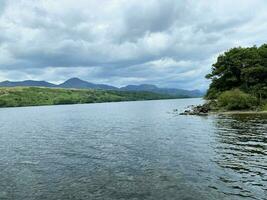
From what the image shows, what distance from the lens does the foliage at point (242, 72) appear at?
11094cm

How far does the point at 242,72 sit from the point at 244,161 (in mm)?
89352

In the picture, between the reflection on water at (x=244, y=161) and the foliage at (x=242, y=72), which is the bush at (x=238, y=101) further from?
the reflection on water at (x=244, y=161)

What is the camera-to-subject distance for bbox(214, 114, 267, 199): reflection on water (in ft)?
75.5

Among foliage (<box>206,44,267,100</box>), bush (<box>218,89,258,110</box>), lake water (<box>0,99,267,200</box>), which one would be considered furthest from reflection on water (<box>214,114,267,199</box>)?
foliage (<box>206,44,267,100</box>)

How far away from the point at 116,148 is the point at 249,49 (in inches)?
3971

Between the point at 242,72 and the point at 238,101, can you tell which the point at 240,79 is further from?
the point at 238,101

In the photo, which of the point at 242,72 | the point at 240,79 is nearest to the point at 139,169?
the point at 242,72

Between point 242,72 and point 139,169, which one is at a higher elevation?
point 242,72

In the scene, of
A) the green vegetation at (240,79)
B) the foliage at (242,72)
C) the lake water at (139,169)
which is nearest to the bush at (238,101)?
the green vegetation at (240,79)

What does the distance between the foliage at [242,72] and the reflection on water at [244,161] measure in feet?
208

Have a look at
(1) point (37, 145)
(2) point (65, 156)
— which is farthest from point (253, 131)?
(1) point (37, 145)

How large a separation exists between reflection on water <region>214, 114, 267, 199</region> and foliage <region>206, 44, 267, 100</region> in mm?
63372

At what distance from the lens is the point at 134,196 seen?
22.2 m

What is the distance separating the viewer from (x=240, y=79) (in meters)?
123
